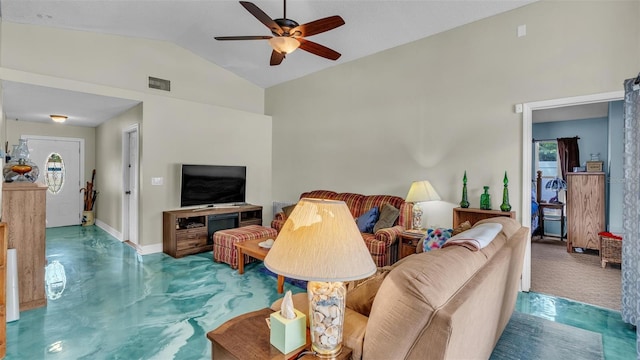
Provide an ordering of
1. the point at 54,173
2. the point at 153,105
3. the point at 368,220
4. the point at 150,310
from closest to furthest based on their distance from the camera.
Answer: the point at 150,310 → the point at 368,220 → the point at 153,105 → the point at 54,173

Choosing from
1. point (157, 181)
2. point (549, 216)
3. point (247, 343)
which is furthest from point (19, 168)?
point (549, 216)

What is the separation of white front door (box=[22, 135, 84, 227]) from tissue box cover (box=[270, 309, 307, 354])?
313 inches

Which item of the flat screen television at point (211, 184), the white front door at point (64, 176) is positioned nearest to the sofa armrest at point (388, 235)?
the flat screen television at point (211, 184)

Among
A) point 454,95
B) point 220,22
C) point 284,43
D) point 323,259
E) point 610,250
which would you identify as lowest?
point 610,250

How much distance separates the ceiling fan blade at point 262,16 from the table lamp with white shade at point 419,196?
2450 millimetres

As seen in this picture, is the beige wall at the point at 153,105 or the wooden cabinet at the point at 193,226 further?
the wooden cabinet at the point at 193,226

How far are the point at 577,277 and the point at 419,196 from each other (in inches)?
87.2

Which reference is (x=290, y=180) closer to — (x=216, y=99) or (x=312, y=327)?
(x=216, y=99)

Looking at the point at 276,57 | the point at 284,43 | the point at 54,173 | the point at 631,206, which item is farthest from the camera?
the point at 54,173

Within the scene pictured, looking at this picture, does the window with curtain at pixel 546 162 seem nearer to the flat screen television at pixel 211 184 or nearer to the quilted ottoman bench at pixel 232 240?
the quilted ottoman bench at pixel 232 240

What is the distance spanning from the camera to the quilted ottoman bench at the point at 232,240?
407cm

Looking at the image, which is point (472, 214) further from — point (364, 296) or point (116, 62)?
→ point (116, 62)

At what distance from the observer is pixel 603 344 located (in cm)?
236

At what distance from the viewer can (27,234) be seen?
288 cm
